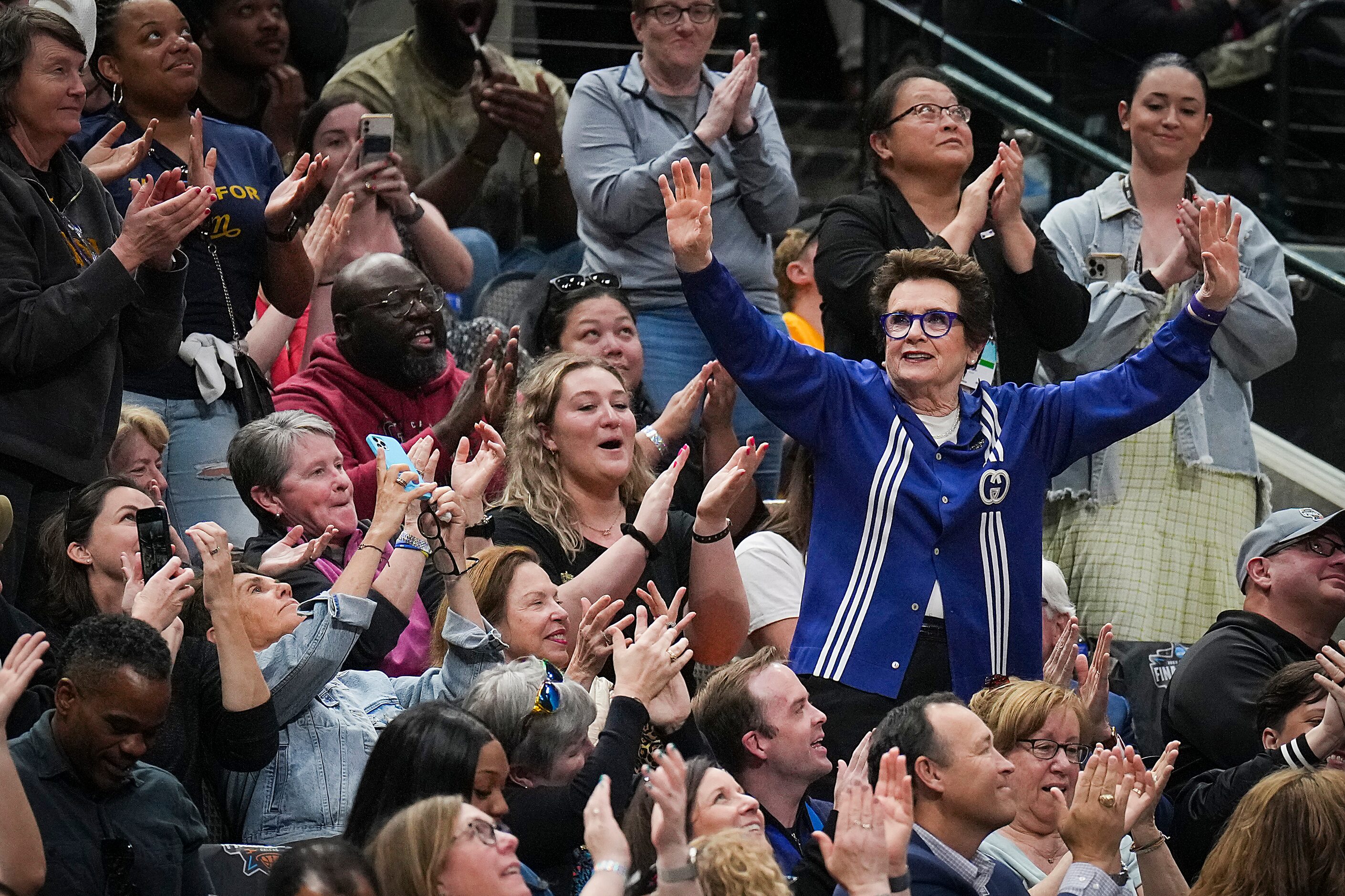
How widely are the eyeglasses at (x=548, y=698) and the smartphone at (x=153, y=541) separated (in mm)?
860

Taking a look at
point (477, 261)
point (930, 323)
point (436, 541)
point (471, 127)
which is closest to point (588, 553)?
point (436, 541)

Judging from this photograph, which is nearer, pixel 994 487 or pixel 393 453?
pixel 994 487

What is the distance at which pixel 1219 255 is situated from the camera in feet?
16.0

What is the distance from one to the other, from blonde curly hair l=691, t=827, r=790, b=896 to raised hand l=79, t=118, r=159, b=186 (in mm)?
2742

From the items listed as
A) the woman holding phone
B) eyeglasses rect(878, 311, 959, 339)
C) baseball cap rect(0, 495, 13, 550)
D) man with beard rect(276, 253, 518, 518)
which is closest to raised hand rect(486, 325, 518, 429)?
man with beard rect(276, 253, 518, 518)

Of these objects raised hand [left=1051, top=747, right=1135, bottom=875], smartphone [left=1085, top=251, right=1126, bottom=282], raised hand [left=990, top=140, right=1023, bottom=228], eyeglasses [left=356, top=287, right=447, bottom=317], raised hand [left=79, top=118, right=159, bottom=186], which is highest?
raised hand [left=990, top=140, right=1023, bottom=228]

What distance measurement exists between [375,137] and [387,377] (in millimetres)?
990

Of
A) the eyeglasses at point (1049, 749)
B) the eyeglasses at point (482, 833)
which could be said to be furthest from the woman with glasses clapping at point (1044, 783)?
the eyeglasses at point (482, 833)

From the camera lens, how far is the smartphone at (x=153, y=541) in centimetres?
445

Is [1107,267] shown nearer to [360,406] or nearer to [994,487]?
[994,487]

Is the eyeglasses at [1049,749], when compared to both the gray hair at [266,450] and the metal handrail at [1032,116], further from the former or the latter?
the metal handrail at [1032,116]

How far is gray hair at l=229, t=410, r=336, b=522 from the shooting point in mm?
5215

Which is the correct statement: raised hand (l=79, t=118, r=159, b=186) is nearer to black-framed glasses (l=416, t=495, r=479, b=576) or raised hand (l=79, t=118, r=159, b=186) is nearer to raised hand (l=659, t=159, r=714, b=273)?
black-framed glasses (l=416, t=495, r=479, b=576)

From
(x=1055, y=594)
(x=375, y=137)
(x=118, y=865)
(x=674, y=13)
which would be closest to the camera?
(x=118, y=865)
